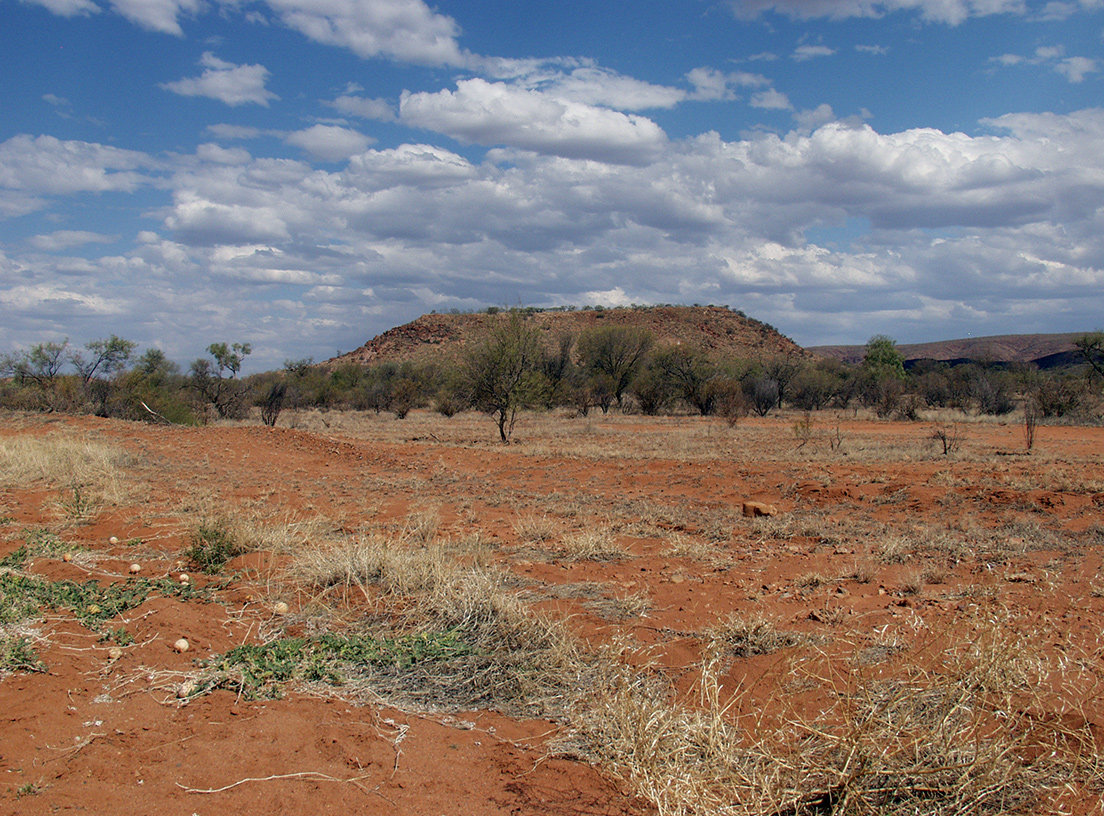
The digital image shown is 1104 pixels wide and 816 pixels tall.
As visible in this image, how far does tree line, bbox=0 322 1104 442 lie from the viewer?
2366 centimetres

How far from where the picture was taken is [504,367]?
22578 mm

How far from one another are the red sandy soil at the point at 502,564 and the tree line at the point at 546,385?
28.7ft

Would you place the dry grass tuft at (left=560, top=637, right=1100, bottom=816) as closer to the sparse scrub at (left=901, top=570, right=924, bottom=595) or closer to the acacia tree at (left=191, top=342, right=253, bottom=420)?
the sparse scrub at (left=901, top=570, right=924, bottom=595)

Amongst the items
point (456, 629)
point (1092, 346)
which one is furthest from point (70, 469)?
point (1092, 346)

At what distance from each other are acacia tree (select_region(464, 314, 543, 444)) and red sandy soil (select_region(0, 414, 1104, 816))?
286 inches

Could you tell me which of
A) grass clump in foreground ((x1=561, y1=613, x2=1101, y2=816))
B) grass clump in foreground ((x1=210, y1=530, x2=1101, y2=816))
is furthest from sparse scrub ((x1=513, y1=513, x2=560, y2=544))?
grass clump in foreground ((x1=561, y1=613, x2=1101, y2=816))

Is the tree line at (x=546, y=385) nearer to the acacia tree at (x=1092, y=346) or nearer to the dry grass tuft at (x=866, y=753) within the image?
the acacia tree at (x=1092, y=346)

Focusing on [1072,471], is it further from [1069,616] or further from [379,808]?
[379,808]

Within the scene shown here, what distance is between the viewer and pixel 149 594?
16.9ft

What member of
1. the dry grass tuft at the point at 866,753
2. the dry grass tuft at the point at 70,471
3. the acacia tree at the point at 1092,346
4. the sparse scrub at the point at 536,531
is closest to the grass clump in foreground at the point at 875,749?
the dry grass tuft at the point at 866,753

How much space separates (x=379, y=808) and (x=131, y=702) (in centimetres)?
171

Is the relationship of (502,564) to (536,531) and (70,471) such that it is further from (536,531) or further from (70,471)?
(70,471)

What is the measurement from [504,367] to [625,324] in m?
53.8

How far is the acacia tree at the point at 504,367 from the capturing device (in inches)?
884
